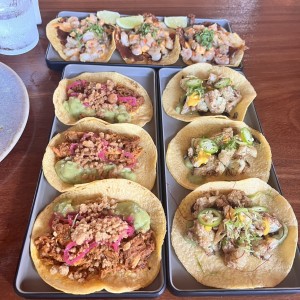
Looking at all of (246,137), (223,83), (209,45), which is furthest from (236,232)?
(209,45)

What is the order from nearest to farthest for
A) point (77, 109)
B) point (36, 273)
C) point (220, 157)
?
point (36, 273) → point (220, 157) → point (77, 109)

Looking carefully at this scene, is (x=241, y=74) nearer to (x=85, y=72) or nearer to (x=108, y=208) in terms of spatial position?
(x=85, y=72)

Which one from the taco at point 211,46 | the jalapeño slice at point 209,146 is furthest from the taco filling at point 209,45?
the jalapeño slice at point 209,146

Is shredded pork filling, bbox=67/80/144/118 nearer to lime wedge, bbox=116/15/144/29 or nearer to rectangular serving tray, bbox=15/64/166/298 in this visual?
rectangular serving tray, bbox=15/64/166/298

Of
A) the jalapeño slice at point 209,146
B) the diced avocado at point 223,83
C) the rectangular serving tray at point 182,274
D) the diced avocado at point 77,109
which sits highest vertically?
the diced avocado at point 223,83

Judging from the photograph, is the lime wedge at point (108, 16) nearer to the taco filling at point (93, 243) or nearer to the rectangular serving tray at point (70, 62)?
the rectangular serving tray at point (70, 62)

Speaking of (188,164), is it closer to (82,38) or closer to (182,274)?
(182,274)
